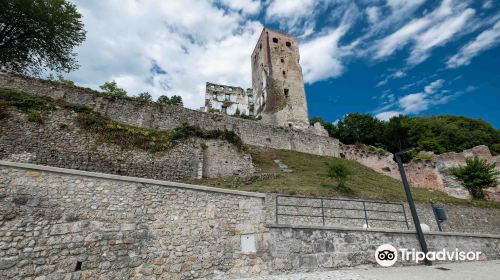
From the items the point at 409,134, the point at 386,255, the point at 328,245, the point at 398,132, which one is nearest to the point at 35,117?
the point at 328,245

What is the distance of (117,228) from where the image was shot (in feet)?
18.1

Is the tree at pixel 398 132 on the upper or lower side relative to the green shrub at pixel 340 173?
upper

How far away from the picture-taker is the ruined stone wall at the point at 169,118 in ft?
52.0

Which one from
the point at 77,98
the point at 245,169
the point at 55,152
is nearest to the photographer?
the point at 55,152

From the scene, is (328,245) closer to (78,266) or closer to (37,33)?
(78,266)

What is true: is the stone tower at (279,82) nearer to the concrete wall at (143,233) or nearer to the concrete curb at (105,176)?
the concrete wall at (143,233)

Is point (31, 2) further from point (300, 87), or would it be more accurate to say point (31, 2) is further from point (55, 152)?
point (300, 87)

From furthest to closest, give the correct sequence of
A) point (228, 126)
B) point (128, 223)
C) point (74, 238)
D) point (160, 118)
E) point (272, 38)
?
1. point (272, 38)
2. point (228, 126)
3. point (160, 118)
4. point (128, 223)
5. point (74, 238)

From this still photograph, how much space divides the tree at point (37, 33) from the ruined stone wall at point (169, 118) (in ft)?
9.74

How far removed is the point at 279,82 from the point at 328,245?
2919cm

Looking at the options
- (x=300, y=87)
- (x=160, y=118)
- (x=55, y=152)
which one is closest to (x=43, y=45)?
(x=160, y=118)

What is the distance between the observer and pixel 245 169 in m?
15.3

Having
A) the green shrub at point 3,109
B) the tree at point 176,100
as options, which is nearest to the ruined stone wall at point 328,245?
the green shrub at point 3,109

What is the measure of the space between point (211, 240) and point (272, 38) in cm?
3561
